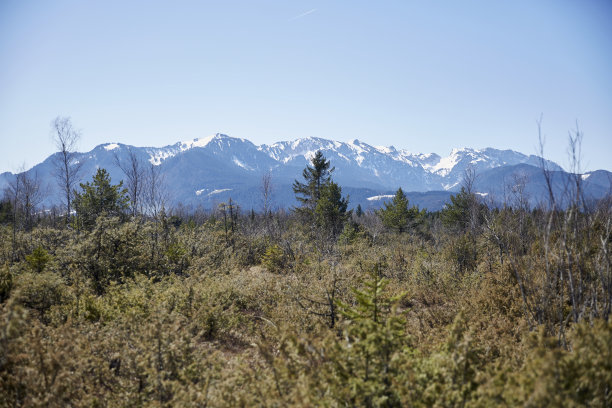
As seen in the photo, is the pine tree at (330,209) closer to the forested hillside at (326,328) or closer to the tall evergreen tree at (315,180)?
the tall evergreen tree at (315,180)

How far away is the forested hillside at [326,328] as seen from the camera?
3.18 m

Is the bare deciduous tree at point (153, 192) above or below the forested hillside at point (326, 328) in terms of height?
above

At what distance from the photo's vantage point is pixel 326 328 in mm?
4398

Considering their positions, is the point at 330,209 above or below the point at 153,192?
below

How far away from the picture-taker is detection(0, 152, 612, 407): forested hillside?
10.4 ft

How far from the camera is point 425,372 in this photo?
3580 millimetres

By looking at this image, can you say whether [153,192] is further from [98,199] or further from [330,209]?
[330,209]

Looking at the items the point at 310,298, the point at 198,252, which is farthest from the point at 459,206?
the point at 310,298

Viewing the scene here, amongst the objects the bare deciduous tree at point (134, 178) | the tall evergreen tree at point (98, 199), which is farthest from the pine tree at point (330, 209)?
the tall evergreen tree at point (98, 199)

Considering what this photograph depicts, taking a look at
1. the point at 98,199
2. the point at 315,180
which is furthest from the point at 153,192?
the point at 315,180

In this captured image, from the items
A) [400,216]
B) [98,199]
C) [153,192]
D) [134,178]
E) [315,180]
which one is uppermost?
[134,178]

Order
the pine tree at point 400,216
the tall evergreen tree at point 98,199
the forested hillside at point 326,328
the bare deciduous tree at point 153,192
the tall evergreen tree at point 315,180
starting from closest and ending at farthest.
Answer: the forested hillside at point 326,328
the tall evergreen tree at point 98,199
the bare deciduous tree at point 153,192
the tall evergreen tree at point 315,180
the pine tree at point 400,216

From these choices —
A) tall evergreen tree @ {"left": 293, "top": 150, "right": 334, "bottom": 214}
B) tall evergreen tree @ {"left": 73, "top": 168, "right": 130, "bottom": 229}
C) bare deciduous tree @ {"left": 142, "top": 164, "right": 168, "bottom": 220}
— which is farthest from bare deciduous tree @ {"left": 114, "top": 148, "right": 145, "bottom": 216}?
tall evergreen tree @ {"left": 293, "top": 150, "right": 334, "bottom": 214}

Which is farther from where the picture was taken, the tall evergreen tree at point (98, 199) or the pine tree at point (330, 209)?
the pine tree at point (330, 209)
